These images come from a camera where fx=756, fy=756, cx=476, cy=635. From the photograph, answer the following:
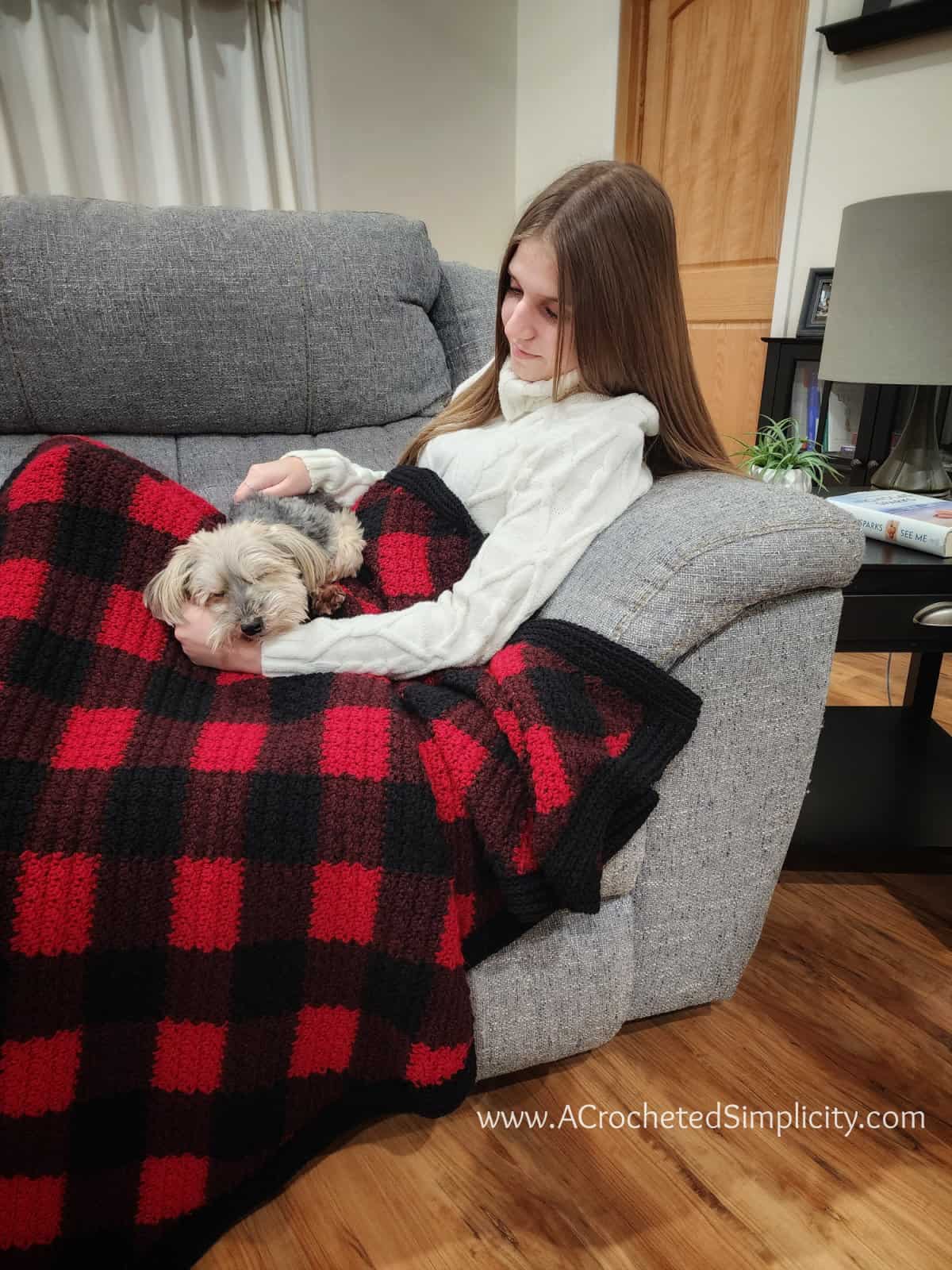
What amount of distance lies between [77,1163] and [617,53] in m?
3.82

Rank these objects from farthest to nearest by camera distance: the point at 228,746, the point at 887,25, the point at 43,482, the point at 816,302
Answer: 1. the point at 816,302
2. the point at 887,25
3. the point at 43,482
4. the point at 228,746

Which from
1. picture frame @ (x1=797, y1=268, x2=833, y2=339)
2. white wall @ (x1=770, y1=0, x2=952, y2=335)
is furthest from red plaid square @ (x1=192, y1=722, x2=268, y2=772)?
picture frame @ (x1=797, y1=268, x2=833, y2=339)

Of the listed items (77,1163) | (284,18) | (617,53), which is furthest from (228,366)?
(617,53)

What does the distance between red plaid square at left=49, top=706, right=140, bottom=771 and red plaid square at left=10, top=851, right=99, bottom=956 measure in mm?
94

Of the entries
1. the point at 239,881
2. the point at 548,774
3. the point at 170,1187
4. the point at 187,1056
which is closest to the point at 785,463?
the point at 548,774

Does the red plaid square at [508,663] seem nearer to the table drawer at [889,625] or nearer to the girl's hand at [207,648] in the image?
the girl's hand at [207,648]

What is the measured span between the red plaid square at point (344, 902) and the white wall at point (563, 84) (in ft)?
10.5

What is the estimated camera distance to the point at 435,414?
5.62 feet

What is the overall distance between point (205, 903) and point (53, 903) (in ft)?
0.45

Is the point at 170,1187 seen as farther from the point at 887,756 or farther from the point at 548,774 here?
the point at 887,756

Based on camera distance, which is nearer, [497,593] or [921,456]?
[497,593]

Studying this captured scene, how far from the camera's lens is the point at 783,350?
8.54ft

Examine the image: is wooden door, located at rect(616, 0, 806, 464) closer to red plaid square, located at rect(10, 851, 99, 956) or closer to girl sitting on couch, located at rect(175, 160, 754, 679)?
girl sitting on couch, located at rect(175, 160, 754, 679)

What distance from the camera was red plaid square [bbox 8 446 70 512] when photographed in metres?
0.91
